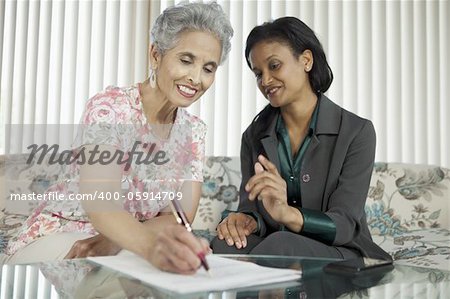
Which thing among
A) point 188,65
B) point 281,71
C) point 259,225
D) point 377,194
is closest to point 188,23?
point 188,65

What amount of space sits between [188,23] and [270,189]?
52 centimetres

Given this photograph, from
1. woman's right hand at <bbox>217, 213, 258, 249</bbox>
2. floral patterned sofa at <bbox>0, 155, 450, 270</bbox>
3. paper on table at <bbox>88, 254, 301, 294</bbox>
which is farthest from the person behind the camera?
floral patterned sofa at <bbox>0, 155, 450, 270</bbox>

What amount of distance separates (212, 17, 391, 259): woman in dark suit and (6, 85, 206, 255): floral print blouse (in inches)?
8.4

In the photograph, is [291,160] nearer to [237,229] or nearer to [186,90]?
[237,229]

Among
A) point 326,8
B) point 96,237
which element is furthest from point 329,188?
point 326,8

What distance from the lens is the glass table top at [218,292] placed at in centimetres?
88

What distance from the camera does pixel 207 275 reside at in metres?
0.94

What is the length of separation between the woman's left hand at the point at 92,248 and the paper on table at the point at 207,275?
10.3 inches

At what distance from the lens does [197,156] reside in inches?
67.4

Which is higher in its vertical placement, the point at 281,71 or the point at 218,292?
the point at 281,71

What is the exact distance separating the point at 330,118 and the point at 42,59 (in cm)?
202

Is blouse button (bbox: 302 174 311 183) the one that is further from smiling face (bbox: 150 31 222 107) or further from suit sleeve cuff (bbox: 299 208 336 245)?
smiling face (bbox: 150 31 222 107)

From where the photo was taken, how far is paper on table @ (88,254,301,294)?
87 cm

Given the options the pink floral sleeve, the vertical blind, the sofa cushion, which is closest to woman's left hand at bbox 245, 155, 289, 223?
the pink floral sleeve
